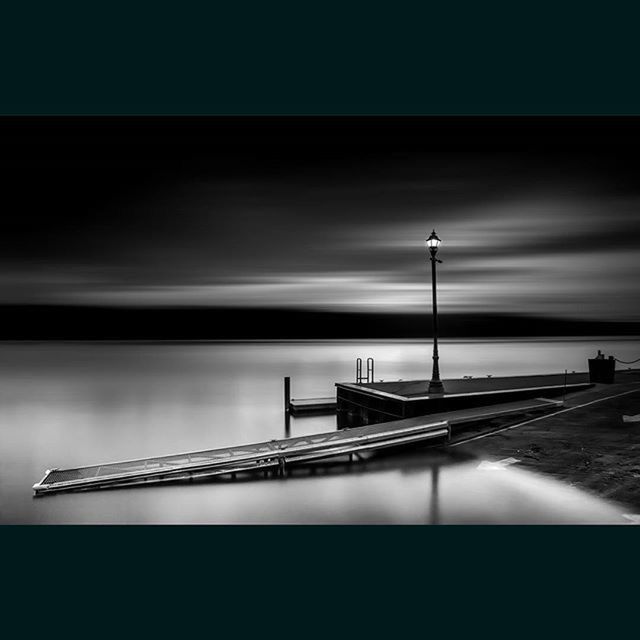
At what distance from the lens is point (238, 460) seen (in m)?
9.83

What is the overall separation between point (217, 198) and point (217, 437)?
895 cm

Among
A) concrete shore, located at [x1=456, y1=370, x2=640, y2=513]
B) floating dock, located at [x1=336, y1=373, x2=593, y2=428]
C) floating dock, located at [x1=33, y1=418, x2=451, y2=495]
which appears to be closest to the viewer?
concrete shore, located at [x1=456, y1=370, x2=640, y2=513]

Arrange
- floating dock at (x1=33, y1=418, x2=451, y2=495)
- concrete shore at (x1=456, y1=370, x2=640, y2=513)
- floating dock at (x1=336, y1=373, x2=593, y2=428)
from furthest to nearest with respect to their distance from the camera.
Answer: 1. floating dock at (x1=336, y1=373, x2=593, y2=428)
2. floating dock at (x1=33, y1=418, x2=451, y2=495)
3. concrete shore at (x1=456, y1=370, x2=640, y2=513)

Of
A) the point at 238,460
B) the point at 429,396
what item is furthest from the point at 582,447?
the point at 238,460

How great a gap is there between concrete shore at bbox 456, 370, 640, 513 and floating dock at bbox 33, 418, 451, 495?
1.12 m

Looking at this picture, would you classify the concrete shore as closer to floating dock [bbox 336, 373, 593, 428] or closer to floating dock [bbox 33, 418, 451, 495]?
floating dock [bbox 33, 418, 451, 495]

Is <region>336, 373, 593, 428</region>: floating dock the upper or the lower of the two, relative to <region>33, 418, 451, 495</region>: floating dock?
upper

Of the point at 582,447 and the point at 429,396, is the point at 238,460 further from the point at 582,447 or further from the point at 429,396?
the point at 582,447

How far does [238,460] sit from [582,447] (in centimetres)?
620

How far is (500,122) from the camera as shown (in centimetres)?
711

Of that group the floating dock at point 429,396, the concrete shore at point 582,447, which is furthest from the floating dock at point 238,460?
the floating dock at point 429,396

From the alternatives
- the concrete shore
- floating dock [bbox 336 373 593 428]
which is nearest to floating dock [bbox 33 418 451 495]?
the concrete shore

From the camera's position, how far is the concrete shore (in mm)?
7902

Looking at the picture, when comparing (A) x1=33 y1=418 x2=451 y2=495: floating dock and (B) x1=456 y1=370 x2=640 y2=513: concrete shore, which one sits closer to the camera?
(B) x1=456 y1=370 x2=640 y2=513: concrete shore
